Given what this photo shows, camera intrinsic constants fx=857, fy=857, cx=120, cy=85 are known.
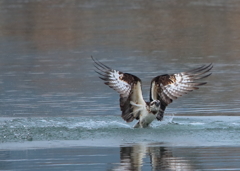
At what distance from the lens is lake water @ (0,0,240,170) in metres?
10.4

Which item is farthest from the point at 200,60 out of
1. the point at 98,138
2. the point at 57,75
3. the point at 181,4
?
the point at 181,4

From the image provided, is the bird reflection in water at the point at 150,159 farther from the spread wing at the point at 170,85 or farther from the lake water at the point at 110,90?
the spread wing at the point at 170,85

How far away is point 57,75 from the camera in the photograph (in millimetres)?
19359

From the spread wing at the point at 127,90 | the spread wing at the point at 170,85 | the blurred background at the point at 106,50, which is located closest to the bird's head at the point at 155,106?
the spread wing at the point at 127,90

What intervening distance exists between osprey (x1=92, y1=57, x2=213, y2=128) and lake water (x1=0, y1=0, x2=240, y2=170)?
0.76 ft

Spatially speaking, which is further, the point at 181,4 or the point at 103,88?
the point at 181,4

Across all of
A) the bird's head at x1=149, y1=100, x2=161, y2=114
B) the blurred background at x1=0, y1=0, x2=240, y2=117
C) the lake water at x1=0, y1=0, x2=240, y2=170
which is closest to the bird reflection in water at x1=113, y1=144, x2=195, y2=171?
the lake water at x1=0, y1=0, x2=240, y2=170

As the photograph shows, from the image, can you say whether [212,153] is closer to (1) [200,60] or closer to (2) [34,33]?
(1) [200,60]

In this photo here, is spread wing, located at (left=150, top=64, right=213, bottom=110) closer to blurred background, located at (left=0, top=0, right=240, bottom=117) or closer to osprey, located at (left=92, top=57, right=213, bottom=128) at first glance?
osprey, located at (left=92, top=57, right=213, bottom=128)

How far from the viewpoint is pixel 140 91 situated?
12336 millimetres

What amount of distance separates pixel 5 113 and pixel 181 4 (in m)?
24.7

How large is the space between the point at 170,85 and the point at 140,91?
64 cm

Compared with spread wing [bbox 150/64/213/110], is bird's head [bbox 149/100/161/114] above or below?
below

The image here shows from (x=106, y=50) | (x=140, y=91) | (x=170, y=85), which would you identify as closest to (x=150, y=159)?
(x=140, y=91)
